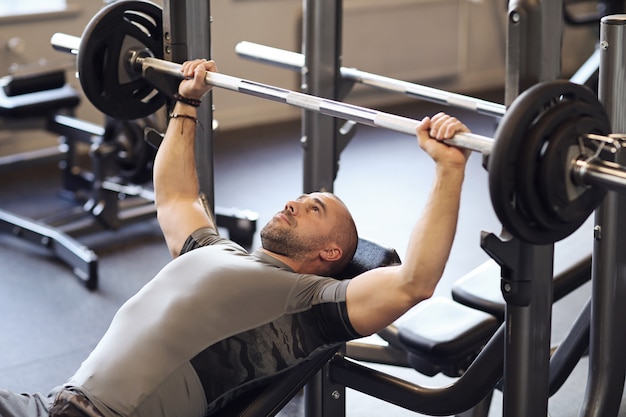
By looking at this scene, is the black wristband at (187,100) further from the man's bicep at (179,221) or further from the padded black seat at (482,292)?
the padded black seat at (482,292)

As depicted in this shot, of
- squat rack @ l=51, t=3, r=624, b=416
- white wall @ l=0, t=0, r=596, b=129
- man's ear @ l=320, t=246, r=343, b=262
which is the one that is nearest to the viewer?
squat rack @ l=51, t=3, r=624, b=416

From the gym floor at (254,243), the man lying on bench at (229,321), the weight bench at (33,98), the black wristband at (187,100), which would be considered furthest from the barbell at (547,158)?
the weight bench at (33,98)

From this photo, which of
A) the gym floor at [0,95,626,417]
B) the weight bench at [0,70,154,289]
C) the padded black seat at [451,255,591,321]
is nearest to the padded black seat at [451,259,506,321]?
the padded black seat at [451,255,591,321]

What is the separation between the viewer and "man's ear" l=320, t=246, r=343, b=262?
75.5 inches

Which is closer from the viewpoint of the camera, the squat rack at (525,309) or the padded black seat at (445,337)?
the squat rack at (525,309)

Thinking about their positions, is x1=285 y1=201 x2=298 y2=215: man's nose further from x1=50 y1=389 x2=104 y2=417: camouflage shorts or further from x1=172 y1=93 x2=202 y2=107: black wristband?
x1=50 y1=389 x2=104 y2=417: camouflage shorts

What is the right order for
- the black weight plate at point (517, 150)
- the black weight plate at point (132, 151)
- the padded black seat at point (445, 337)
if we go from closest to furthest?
the black weight plate at point (517, 150) → the padded black seat at point (445, 337) → the black weight plate at point (132, 151)

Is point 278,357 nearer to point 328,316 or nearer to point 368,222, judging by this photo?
point 328,316

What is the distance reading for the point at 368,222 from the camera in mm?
4156

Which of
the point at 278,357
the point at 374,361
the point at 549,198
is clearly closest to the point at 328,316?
the point at 278,357

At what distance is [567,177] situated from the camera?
4.56 feet

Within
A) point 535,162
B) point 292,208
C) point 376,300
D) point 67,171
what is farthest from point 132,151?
point 535,162

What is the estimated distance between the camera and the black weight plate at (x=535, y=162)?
135 centimetres

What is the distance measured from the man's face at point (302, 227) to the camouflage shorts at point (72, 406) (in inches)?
18.9
